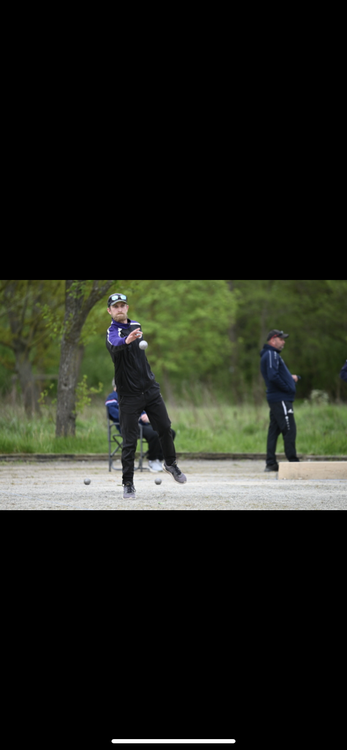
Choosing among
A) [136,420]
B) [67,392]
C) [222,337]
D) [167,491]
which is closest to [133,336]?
[136,420]

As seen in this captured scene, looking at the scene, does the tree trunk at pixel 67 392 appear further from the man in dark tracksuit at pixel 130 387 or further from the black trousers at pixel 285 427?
the man in dark tracksuit at pixel 130 387

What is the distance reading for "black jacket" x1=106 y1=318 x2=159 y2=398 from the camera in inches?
283

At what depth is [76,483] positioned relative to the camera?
920 centimetres

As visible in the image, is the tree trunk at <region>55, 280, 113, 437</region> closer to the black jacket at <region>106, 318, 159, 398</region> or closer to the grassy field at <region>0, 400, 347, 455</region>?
the grassy field at <region>0, 400, 347, 455</region>

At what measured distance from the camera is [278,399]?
1080 centimetres

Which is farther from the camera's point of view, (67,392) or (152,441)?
(67,392)

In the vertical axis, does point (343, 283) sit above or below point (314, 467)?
above

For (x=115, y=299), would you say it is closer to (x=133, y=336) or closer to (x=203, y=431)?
(x=133, y=336)

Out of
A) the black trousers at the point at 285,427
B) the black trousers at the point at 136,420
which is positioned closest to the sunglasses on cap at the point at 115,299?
the black trousers at the point at 136,420

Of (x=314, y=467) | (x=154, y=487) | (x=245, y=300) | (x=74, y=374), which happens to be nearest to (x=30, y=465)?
(x=74, y=374)

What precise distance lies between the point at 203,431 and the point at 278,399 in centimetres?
375

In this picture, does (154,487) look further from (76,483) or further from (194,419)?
(194,419)

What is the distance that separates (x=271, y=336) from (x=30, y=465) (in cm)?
412

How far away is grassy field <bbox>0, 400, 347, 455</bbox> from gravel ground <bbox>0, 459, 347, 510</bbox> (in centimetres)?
162
